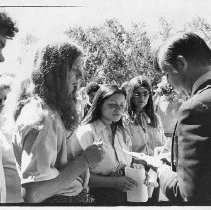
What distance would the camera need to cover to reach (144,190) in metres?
2.61

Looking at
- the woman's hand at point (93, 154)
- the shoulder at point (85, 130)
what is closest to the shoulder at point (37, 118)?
the woman's hand at point (93, 154)

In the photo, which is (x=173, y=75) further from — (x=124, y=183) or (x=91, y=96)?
(x=124, y=183)

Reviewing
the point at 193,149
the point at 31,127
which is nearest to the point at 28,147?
the point at 31,127

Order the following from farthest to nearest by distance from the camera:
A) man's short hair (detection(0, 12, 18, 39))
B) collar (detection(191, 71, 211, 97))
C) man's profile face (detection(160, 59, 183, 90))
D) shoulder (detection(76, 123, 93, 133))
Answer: shoulder (detection(76, 123, 93, 133))
man's short hair (detection(0, 12, 18, 39))
man's profile face (detection(160, 59, 183, 90))
collar (detection(191, 71, 211, 97))

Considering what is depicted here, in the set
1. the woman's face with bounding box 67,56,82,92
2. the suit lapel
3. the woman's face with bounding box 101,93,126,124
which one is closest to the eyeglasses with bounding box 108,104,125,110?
the woman's face with bounding box 101,93,126,124

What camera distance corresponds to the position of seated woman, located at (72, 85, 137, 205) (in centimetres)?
258

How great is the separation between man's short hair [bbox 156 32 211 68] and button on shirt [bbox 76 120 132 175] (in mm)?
778

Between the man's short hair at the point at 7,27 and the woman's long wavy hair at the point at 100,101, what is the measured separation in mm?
707

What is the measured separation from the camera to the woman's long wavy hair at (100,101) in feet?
8.60

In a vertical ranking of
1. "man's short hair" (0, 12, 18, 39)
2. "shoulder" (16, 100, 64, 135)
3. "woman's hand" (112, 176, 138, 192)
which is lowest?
"woman's hand" (112, 176, 138, 192)

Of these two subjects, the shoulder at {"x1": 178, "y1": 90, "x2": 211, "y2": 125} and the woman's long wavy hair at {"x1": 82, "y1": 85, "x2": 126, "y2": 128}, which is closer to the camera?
the shoulder at {"x1": 178, "y1": 90, "x2": 211, "y2": 125}

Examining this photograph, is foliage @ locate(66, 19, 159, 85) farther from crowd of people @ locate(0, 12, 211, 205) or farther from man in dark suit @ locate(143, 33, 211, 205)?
man in dark suit @ locate(143, 33, 211, 205)

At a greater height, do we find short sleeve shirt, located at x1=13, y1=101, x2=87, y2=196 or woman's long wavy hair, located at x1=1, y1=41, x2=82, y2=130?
woman's long wavy hair, located at x1=1, y1=41, x2=82, y2=130

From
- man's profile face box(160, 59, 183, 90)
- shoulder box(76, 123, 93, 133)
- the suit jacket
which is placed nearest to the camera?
the suit jacket
